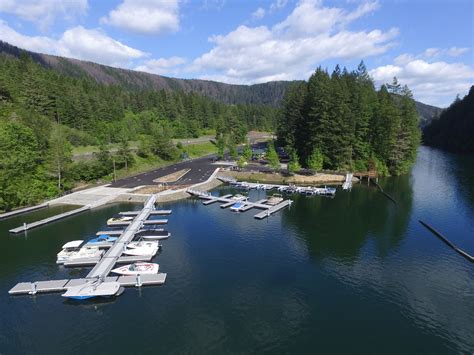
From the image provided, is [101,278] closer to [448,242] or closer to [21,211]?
[21,211]

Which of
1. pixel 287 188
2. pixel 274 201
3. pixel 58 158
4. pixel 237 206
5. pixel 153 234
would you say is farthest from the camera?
pixel 287 188

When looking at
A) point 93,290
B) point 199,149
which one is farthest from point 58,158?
point 199,149

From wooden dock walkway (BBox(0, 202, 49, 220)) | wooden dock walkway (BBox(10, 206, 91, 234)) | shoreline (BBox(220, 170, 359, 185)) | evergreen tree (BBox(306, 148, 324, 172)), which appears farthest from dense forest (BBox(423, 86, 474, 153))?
wooden dock walkway (BBox(0, 202, 49, 220))

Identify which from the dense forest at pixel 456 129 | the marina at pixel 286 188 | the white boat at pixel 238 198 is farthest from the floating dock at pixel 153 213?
the dense forest at pixel 456 129

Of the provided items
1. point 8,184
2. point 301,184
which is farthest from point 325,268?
point 8,184

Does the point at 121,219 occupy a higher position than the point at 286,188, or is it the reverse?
the point at 286,188

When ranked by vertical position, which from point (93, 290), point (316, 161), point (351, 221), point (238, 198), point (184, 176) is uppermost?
point (316, 161)

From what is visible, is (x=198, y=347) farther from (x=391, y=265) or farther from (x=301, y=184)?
(x=301, y=184)
